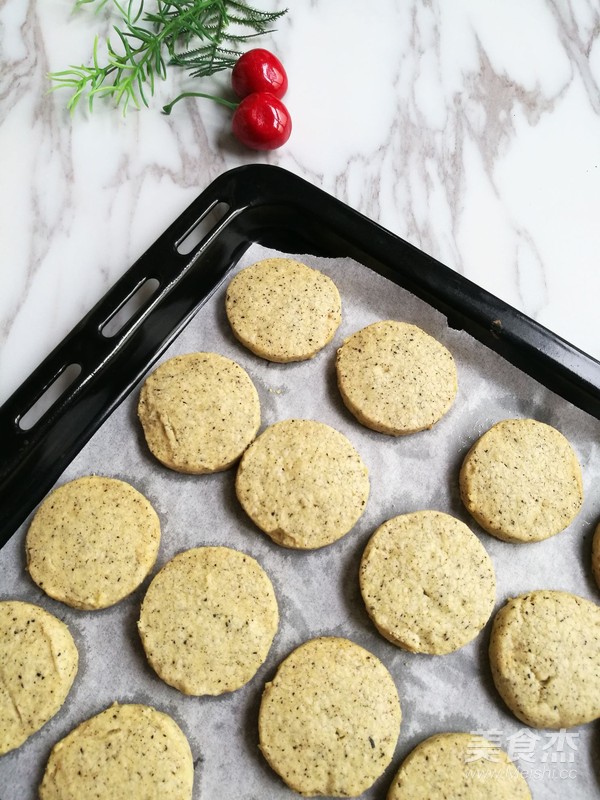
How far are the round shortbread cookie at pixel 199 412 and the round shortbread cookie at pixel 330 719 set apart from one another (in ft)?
1.42

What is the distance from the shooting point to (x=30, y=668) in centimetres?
133

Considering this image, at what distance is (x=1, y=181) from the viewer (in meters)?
1.84

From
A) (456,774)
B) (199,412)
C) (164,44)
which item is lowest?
(456,774)

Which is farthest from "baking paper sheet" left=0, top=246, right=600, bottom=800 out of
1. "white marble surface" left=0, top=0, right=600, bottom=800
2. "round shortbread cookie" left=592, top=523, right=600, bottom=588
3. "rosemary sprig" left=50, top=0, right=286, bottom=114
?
"rosemary sprig" left=50, top=0, right=286, bottom=114

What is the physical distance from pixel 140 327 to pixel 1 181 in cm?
64

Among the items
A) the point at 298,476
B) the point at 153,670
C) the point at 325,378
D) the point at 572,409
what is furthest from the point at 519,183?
the point at 153,670

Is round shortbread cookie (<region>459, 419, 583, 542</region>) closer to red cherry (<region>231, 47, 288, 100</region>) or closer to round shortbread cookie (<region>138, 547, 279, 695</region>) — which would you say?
round shortbread cookie (<region>138, 547, 279, 695</region>)

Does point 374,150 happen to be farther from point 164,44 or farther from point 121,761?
point 121,761

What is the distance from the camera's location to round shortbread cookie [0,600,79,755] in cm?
130

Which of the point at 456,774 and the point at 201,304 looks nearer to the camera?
the point at 456,774

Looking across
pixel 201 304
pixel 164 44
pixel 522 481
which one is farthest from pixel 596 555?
pixel 164 44

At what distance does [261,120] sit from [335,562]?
1.09m

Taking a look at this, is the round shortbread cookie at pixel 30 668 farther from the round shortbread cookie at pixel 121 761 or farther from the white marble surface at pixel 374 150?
the white marble surface at pixel 374 150

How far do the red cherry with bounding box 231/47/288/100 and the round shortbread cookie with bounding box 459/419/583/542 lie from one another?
1051 millimetres
